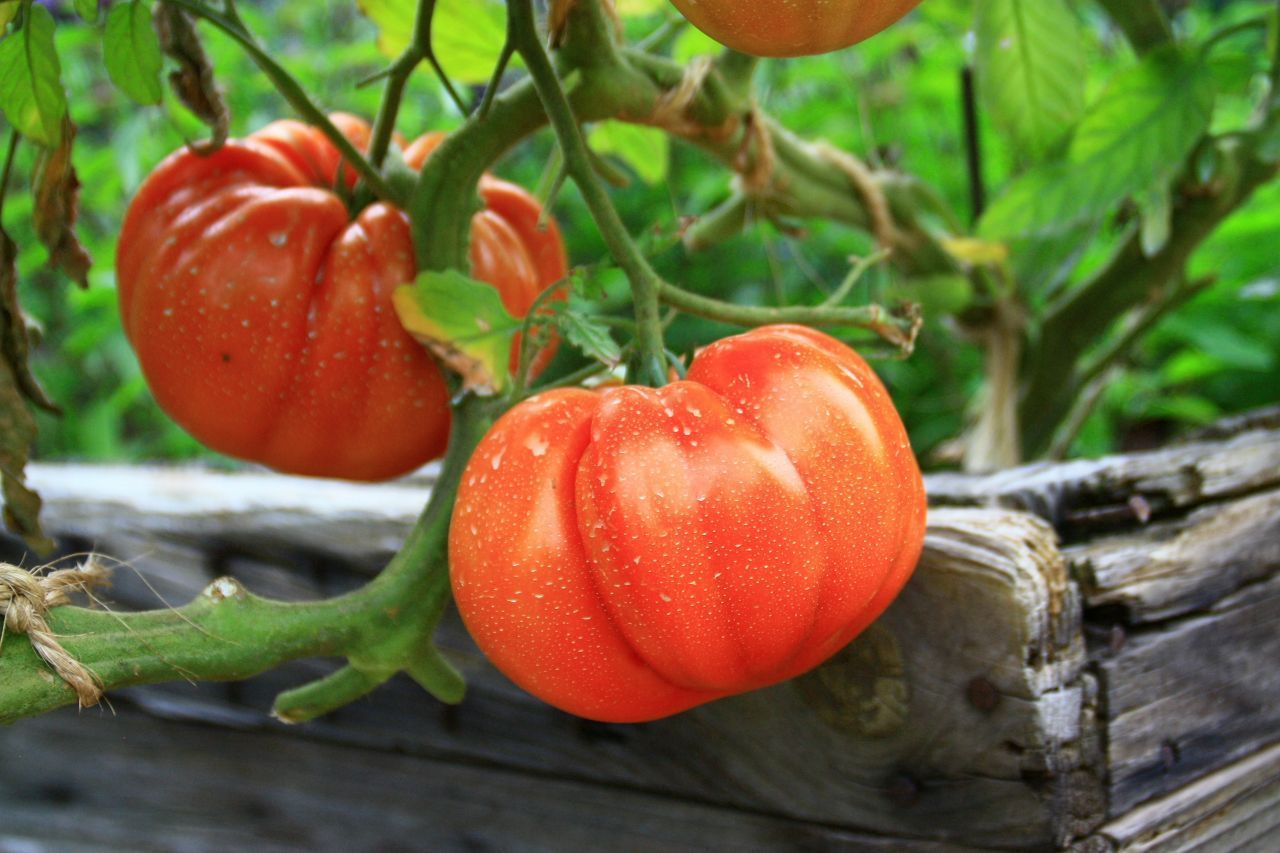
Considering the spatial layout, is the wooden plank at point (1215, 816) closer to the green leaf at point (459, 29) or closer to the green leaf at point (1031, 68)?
the green leaf at point (1031, 68)

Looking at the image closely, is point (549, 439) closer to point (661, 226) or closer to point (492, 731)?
point (661, 226)

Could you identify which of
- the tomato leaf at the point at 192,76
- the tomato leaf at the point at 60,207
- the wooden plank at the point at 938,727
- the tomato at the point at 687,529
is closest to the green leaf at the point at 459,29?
the tomato leaf at the point at 192,76

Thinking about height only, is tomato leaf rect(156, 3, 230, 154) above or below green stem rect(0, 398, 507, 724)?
above

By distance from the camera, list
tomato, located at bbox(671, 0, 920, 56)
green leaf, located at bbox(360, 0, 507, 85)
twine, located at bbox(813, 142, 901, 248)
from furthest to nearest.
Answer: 1. twine, located at bbox(813, 142, 901, 248)
2. green leaf, located at bbox(360, 0, 507, 85)
3. tomato, located at bbox(671, 0, 920, 56)

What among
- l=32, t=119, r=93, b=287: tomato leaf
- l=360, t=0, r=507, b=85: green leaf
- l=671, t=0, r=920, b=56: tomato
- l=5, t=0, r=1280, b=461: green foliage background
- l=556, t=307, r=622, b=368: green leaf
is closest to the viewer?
l=671, t=0, r=920, b=56: tomato

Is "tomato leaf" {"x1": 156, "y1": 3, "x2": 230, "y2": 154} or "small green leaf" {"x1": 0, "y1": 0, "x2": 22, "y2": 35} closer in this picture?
"small green leaf" {"x1": 0, "y1": 0, "x2": 22, "y2": 35}

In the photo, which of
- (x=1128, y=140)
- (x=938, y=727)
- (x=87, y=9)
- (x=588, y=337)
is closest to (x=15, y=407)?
(x=87, y=9)

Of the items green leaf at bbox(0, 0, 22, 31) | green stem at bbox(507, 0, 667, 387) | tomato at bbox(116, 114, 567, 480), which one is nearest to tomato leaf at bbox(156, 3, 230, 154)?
tomato at bbox(116, 114, 567, 480)

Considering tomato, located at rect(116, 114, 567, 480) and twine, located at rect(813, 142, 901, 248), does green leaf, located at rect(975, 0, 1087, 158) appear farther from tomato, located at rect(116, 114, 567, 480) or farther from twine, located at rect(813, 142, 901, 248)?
tomato, located at rect(116, 114, 567, 480)
